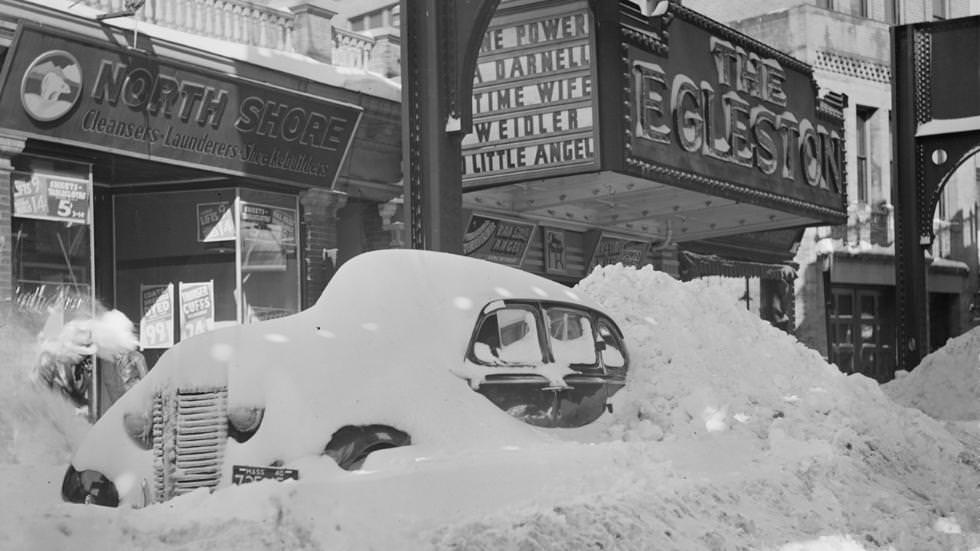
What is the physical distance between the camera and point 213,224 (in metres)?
15.7

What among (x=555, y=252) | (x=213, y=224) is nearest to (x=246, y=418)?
(x=213, y=224)

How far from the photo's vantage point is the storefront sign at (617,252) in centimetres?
2338

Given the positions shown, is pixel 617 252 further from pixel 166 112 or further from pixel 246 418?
pixel 246 418

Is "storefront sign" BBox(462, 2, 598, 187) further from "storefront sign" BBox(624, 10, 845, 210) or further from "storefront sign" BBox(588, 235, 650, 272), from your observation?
"storefront sign" BBox(588, 235, 650, 272)

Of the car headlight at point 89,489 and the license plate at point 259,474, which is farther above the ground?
the license plate at point 259,474

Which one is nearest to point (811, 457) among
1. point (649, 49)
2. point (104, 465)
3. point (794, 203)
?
point (104, 465)

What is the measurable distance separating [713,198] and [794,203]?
2818 millimetres

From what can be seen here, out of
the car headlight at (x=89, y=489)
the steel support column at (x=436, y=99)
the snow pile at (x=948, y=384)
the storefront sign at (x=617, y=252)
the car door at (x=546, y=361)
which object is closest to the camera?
the car headlight at (x=89, y=489)

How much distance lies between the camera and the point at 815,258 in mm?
30922

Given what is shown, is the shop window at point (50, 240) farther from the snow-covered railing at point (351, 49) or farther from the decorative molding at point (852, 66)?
the decorative molding at point (852, 66)

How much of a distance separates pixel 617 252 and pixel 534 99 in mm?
6555

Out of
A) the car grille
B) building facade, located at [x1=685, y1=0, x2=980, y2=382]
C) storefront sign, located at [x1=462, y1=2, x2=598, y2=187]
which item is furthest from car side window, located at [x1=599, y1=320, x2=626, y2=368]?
building facade, located at [x1=685, y1=0, x2=980, y2=382]

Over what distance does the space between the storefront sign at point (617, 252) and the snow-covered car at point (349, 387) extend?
1500cm

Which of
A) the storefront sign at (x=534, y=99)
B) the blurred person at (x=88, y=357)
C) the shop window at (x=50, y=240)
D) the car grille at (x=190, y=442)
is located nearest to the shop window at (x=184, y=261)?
the blurred person at (x=88, y=357)
